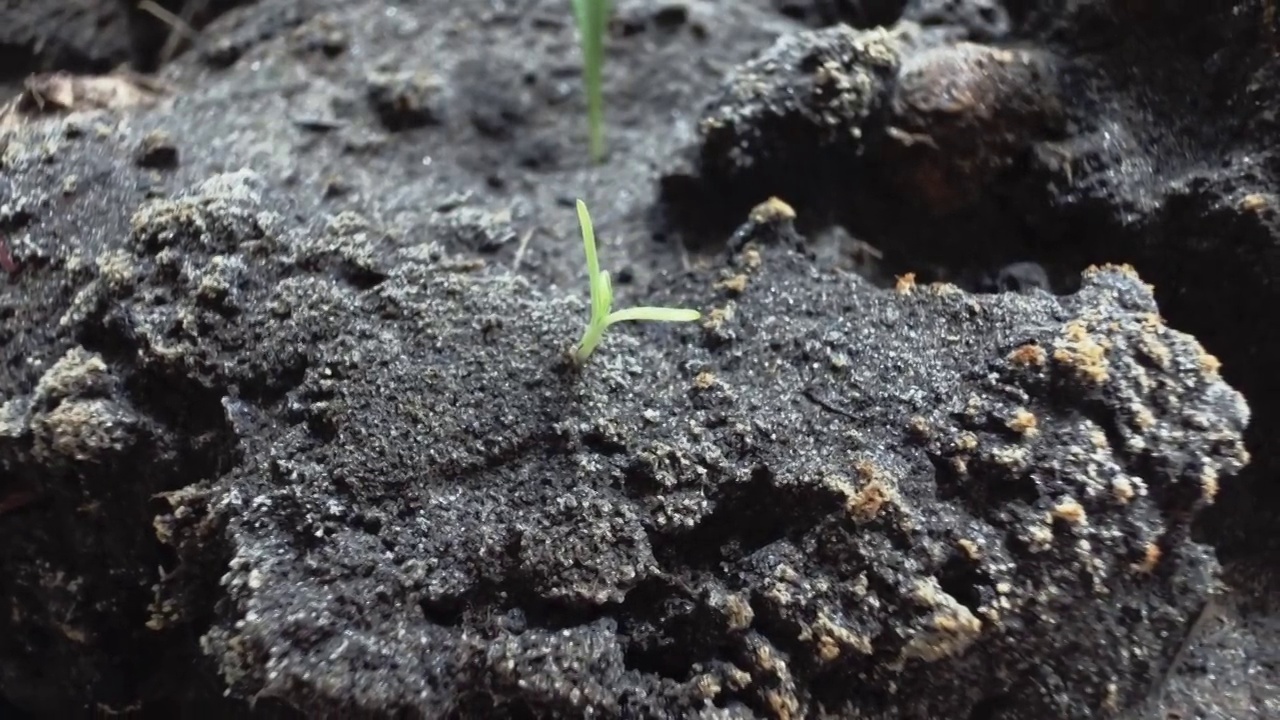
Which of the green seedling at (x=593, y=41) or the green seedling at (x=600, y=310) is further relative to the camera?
the green seedling at (x=593, y=41)

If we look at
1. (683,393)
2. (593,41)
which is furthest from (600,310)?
(593,41)

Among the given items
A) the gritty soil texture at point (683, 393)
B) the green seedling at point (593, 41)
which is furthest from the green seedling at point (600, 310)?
the green seedling at point (593, 41)

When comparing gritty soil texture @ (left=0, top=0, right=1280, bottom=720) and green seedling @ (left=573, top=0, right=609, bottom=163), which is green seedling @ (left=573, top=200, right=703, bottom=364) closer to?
gritty soil texture @ (left=0, top=0, right=1280, bottom=720)

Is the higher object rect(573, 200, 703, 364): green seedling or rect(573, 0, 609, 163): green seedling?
rect(573, 0, 609, 163): green seedling

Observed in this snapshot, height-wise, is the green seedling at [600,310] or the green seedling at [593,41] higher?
the green seedling at [593,41]

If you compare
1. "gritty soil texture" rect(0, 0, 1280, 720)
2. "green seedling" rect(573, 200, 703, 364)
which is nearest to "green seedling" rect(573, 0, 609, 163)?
"gritty soil texture" rect(0, 0, 1280, 720)

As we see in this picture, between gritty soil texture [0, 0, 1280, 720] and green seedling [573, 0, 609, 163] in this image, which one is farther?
green seedling [573, 0, 609, 163]

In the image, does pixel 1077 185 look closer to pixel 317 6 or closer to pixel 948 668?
pixel 948 668

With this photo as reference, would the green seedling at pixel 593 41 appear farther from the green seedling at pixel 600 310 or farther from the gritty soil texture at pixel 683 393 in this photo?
the green seedling at pixel 600 310

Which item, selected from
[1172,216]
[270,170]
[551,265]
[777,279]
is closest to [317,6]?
[270,170]
